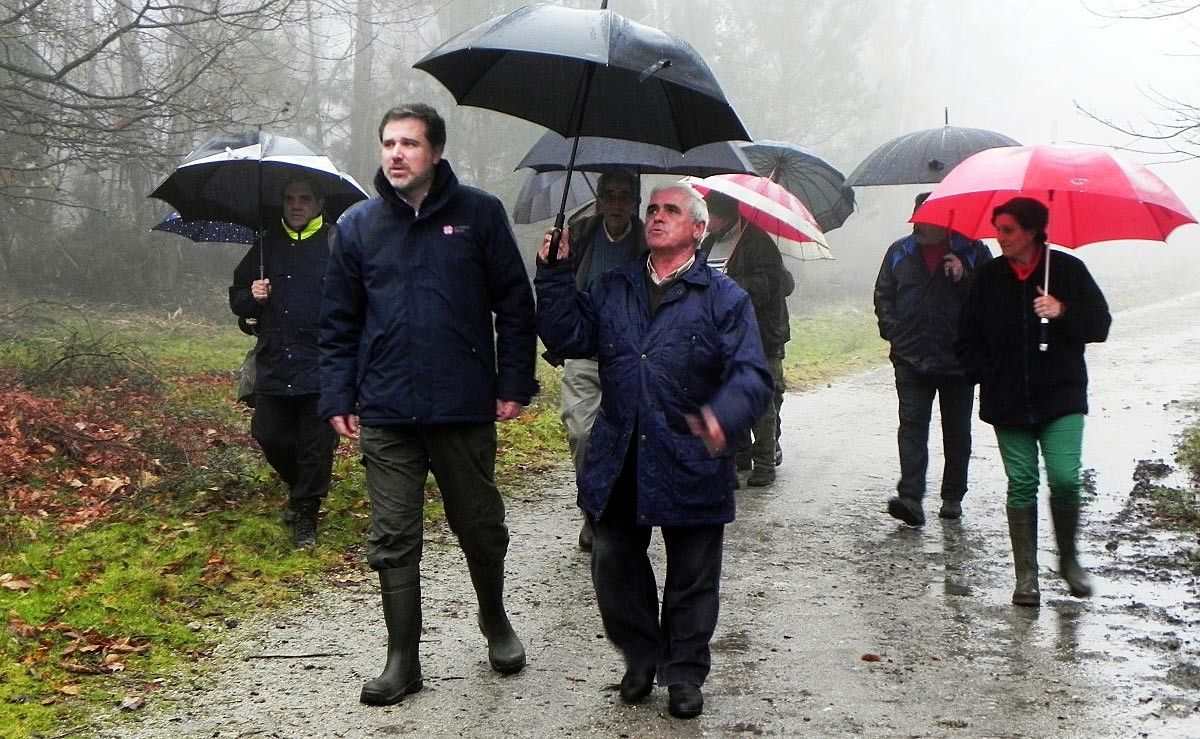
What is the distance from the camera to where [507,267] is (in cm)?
497

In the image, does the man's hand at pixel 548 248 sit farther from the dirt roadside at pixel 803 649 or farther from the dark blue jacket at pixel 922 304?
the dark blue jacket at pixel 922 304

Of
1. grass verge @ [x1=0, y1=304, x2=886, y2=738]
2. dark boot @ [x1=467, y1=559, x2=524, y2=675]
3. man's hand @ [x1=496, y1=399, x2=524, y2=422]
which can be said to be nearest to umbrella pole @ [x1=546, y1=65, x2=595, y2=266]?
man's hand @ [x1=496, y1=399, x2=524, y2=422]

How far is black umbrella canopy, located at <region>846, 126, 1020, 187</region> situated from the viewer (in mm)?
8664

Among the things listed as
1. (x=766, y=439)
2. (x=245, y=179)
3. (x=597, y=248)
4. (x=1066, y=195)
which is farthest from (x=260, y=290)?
(x=1066, y=195)

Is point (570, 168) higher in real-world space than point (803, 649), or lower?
higher

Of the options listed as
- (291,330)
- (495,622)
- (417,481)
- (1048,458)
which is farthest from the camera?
(291,330)

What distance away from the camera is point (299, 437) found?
7.29m

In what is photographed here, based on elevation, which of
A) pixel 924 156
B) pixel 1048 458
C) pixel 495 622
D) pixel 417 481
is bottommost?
pixel 495 622

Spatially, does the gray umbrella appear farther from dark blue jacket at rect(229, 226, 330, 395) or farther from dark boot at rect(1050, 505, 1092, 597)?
dark boot at rect(1050, 505, 1092, 597)

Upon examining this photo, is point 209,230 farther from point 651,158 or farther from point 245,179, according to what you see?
point 651,158

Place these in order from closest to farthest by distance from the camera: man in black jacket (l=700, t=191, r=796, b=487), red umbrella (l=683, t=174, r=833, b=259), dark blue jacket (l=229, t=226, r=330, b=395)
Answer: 1. dark blue jacket (l=229, t=226, r=330, b=395)
2. red umbrella (l=683, t=174, r=833, b=259)
3. man in black jacket (l=700, t=191, r=796, b=487)

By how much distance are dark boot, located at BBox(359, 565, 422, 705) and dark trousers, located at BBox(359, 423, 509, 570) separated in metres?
0.06

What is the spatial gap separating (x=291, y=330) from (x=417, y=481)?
8.28 ft

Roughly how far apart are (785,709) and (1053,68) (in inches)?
3241
